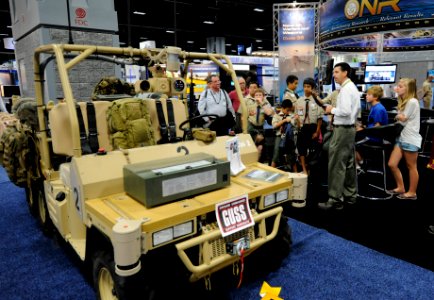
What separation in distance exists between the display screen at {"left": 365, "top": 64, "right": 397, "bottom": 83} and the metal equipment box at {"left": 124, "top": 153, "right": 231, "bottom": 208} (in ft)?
31.0

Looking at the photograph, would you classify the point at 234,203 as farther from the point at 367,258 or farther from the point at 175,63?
the point at 367,258

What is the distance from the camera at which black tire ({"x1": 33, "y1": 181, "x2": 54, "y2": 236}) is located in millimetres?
3953

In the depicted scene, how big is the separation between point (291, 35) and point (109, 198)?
365 inches

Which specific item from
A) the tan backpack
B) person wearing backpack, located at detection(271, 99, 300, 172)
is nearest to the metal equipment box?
the tan backpack

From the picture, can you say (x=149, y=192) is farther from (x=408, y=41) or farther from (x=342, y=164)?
(x=408, y=41)

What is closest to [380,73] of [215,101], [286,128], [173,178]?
[286,128]

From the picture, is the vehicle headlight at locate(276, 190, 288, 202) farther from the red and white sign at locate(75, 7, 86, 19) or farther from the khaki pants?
the red and white sign at locate(75, 7, 86, 19)

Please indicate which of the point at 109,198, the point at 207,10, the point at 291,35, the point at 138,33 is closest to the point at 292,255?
the point at 109,198

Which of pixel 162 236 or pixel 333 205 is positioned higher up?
pixel 162 236

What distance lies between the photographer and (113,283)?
2.39 meters

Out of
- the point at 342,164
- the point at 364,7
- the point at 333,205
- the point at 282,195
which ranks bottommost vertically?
the point at 333,205

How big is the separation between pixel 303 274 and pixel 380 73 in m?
9.19

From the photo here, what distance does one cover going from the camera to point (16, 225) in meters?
4.39

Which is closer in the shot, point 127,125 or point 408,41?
point 127,125
